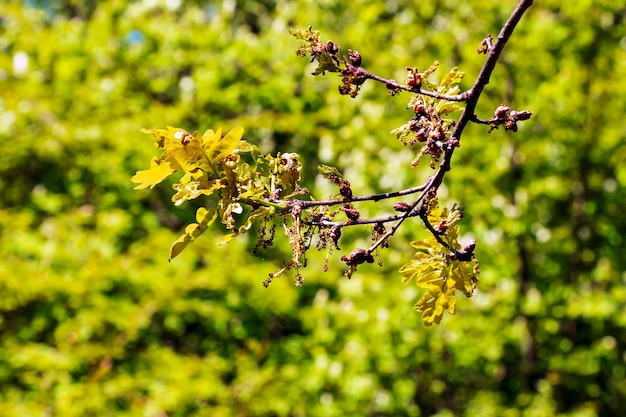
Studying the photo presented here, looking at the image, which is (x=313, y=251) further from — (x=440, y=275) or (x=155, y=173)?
(x=155, y=173)

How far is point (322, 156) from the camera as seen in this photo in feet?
18.7

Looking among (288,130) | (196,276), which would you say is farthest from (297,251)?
(288,130)

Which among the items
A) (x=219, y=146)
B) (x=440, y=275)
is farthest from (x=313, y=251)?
(x=219, y=146)

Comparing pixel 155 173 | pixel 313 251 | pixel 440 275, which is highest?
pixel 313 251

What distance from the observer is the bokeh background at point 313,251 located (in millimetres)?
5109

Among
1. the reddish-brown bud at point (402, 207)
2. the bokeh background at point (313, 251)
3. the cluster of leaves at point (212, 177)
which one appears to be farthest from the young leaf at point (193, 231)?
the bokeh background at point (313, 251)

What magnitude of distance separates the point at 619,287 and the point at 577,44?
1.73 m

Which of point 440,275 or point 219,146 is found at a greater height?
point 219,146

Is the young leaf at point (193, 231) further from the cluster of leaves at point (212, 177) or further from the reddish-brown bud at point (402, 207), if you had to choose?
the reddish-brown bud at point (402, 207)

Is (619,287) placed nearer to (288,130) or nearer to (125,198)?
(288,130)

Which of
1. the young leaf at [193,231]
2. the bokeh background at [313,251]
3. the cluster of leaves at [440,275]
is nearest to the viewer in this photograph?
the young leaf at [193,231]

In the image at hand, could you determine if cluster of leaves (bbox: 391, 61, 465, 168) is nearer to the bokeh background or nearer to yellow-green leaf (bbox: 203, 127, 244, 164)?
yellow-green leaf (bbox: 203, 127, 244, 164)

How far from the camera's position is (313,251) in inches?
218

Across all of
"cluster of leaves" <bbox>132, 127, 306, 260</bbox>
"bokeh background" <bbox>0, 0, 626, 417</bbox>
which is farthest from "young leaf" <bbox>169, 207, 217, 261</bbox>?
"bokeh background" <bbox>0, 0, 626, 417</bbox>
